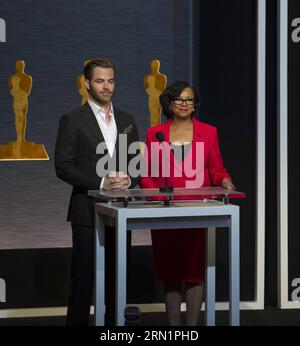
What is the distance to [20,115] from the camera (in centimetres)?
632

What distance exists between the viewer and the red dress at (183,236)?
5.20 m

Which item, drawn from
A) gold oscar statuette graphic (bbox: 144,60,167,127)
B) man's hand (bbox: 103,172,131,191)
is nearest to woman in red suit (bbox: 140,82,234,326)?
man's hand (bbox: 103,172,131,191)

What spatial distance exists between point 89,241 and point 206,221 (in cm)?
69

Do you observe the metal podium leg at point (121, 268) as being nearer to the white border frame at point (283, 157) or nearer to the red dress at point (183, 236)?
the red dress at point (183, 236)

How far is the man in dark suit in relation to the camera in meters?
5.00

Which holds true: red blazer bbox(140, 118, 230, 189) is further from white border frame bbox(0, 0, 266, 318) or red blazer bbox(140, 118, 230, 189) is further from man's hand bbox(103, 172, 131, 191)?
white border frame bbox(0, 0, 266, 318)

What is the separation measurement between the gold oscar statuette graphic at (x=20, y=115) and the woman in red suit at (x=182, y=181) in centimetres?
136

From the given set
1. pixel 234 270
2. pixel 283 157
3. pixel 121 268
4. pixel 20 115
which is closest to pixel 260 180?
pixel 283 157

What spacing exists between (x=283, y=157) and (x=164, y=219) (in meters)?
2.08

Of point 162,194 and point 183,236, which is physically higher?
point 162,194

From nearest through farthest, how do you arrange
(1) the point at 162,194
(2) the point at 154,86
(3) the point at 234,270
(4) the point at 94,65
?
(1) the point at 162,194
(3) the point at 234,270
(4) the point at 94,65
(2) the point at 154,86

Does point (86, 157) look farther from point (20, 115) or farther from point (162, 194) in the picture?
point (20, 115)

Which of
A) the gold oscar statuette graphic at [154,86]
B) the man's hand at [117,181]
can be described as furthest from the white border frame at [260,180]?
the man's hand at [117,181]
